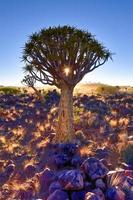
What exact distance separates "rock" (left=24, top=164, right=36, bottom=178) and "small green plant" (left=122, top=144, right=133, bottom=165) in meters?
2.94

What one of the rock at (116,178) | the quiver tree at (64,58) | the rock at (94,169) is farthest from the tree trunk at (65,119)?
the rock at (116,178)

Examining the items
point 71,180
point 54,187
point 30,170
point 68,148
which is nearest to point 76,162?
point 68,148

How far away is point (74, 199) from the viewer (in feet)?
31.5

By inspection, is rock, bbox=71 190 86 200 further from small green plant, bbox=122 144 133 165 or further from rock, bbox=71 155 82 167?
small green plant, bbox=122 144 133 165

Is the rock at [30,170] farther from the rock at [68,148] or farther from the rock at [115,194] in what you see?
the rock at [115,194]

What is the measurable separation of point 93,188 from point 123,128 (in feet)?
25.0

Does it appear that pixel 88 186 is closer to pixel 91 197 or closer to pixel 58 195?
pixel 58 195

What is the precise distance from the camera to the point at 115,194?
31.0ft

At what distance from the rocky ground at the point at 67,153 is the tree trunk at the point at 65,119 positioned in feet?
1.51

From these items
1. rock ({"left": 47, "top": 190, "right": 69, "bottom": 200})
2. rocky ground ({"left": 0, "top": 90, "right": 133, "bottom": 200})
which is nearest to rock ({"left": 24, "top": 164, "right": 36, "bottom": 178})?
rocky ground ({"left": 0, "top": 90, "right": 133, "bottom": 200})

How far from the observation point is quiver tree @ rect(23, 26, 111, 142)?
14.8 meters

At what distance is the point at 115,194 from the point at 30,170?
3.89 m

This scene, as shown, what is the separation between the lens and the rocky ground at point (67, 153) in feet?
32.9

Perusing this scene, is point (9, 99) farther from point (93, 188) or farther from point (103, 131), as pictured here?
point (93, 188)
